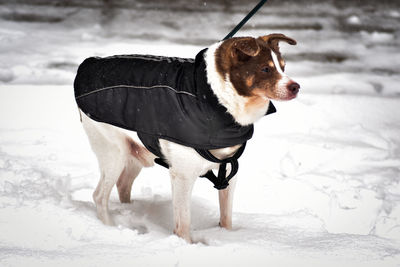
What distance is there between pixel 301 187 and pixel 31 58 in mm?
4380

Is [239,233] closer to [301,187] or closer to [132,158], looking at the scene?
[132,158]

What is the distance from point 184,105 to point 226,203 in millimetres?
809

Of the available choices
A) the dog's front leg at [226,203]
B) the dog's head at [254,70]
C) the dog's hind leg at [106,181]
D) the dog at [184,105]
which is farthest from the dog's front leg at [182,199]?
the dog's head at [254,70]

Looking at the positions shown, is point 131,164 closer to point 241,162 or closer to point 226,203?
point 226,203

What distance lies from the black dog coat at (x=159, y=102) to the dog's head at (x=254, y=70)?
0.14 m

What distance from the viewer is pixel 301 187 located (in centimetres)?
429

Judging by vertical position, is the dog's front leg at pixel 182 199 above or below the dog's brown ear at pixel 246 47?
below

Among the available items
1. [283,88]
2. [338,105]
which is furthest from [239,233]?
[338,105]

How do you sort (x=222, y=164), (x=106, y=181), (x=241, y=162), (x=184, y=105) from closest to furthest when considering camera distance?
(x=184, y=105), (x=222, y=164), (x=106, y=181), (x=241, y=162)

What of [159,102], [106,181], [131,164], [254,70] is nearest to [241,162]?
[131,164]

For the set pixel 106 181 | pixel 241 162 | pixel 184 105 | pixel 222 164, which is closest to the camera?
pixel 184 105

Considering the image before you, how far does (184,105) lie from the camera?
281 centimetres

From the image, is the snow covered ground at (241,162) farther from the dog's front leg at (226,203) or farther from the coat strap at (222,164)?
the coat strap at (222,164)

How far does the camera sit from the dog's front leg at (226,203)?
323cm
